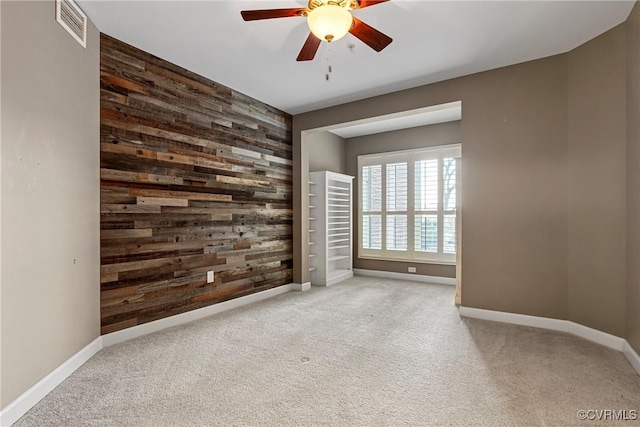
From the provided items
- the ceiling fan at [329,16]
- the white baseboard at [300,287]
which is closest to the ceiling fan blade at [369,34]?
the ceiling fan at [329,16]

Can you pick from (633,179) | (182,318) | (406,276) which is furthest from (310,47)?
(406,276)

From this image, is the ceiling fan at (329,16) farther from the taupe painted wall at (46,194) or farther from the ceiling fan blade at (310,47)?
the taupe painted wall at (46,194)

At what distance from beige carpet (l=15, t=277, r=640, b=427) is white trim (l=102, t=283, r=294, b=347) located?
0.33ft

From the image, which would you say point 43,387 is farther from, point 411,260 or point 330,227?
point 411,260

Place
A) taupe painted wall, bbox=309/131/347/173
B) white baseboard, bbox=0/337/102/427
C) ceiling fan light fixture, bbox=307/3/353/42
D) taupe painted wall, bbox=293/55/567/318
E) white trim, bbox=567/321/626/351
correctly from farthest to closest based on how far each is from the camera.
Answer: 1. taupe painted wall, bbox=309/131/347/173
2. taupe painted wall, bbox=293/55/567/318
3. white trim, bbox=567/321/626/351
4. ceiling fan light fixture, bbox=307/3/353/42
5. white baseboard, bbox=0/337/102/427

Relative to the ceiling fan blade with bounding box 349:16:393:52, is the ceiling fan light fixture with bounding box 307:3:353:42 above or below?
below

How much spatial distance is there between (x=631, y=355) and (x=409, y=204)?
3.62m

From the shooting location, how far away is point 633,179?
2494 millimetres

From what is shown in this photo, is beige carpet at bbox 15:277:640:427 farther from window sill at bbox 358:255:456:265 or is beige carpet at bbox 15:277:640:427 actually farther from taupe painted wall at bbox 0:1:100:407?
window sill at bbox 358:255:456:265

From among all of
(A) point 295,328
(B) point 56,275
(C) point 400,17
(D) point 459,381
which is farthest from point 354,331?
(C) point 400,17

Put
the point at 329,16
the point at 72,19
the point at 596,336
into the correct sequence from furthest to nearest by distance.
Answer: the point at 596,336, the point at 72,19, the point at 329,16

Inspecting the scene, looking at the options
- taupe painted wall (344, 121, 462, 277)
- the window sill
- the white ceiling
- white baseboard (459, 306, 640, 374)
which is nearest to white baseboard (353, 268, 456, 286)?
taupe painted wall (344, 121, 462, 277)

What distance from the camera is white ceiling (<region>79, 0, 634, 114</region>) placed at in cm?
247

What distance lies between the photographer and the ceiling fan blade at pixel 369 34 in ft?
7.14
